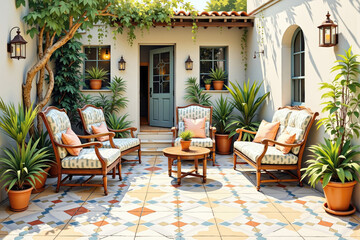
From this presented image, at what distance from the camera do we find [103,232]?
3.14m

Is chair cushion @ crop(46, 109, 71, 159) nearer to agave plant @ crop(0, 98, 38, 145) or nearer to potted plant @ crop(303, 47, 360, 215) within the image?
agave plant @ crop(0, 98, 38, 145)

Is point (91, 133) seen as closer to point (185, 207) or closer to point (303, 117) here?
point (185, 207)

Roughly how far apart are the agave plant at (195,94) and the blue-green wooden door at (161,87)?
2.41 feet

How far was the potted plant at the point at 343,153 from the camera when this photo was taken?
356 centimetres

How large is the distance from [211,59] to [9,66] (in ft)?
16.4

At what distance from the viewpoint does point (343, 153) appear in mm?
3688

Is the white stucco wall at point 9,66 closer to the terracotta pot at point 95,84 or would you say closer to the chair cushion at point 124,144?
the chair cushion at point 124,144

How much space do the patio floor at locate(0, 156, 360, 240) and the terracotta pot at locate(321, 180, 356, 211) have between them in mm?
148

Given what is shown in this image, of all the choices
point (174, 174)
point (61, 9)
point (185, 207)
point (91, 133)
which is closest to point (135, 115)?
point (91, 133)

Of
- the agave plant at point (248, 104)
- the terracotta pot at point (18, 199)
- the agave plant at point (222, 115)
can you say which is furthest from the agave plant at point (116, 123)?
the terracotta pot at point (18, 199)

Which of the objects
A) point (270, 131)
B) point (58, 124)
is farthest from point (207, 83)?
point (58, 124)

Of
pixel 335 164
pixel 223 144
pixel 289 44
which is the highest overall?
pixel 289 44

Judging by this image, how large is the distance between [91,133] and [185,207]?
2.79m

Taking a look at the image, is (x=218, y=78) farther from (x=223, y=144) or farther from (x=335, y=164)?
(x=335, y=164)
